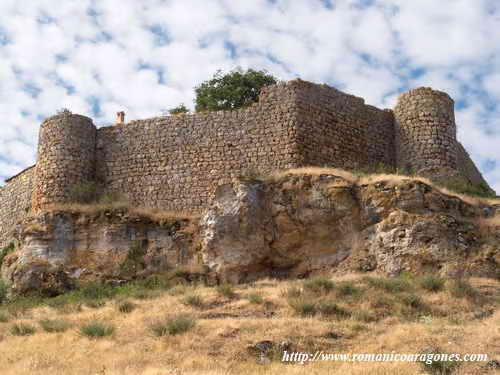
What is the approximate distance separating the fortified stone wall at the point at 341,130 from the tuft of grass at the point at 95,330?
850 centimetres

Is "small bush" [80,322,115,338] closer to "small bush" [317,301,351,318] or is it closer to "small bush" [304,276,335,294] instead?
"small bush" [317,301,351,318]

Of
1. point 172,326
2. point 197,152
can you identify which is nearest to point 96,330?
point 172,326

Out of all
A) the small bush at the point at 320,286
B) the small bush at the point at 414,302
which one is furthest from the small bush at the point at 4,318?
the small bush at the point at 414,302

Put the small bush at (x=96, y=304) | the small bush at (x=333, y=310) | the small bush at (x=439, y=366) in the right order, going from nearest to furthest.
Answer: the small bush at (x=439, y=366) → the small bush at (x=333, y=310) → the small bush at (x=96, y=304)

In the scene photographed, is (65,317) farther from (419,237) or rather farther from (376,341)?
(419,237)

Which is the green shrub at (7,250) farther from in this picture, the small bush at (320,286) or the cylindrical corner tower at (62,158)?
the small bush at (320,286)

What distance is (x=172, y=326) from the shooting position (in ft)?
42.8

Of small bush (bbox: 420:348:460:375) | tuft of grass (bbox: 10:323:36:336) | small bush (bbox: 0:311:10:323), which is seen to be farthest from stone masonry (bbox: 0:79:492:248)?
small bush (bbox: 420:348:460:375)

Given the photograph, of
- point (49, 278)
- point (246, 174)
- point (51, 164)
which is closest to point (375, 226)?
point (246, 174)

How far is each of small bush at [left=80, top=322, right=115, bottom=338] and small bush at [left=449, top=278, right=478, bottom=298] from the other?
6.76 metres

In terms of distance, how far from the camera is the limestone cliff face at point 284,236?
16.5 meters

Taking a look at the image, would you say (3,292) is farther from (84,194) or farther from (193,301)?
(193,301)

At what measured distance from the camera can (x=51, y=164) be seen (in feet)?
70.6

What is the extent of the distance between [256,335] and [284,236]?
569cm
